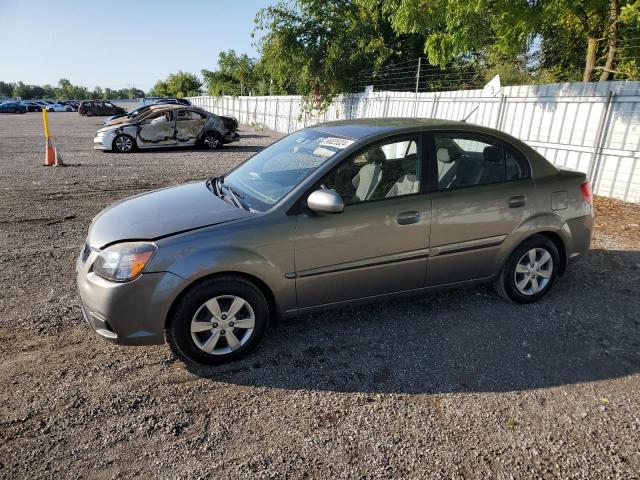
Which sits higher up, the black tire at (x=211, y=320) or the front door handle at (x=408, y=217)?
the front door handle at (x=408, y=217)

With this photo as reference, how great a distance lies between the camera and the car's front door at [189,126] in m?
15.8

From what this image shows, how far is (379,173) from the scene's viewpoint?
372cm

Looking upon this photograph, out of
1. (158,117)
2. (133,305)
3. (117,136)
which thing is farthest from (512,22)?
(117,136)

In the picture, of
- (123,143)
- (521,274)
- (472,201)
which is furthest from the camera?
(123,143)

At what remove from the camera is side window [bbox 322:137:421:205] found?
3537mm

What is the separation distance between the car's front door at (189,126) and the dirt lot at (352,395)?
11.8m

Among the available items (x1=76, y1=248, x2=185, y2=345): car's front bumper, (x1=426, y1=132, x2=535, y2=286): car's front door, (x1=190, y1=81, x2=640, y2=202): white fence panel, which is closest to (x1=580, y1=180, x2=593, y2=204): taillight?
(x1=426, y1=132, x2=535, y2=286): car's front door

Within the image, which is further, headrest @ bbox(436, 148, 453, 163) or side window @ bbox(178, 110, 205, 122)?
side window @ bbox(178, 110, 205, 122)

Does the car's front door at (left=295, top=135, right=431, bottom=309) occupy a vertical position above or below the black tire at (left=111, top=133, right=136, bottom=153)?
above

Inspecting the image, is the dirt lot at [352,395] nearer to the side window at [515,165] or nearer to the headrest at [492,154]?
the side window at [515,165]

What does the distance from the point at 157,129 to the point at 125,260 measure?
1372cm

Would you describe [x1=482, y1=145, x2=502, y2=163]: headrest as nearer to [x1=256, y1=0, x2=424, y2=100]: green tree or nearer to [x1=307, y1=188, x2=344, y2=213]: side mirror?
[x1=307, y1=188, x2=344, y2=213]: side mirror

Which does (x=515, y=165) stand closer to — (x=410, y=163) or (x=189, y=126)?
(x=410, y=163)

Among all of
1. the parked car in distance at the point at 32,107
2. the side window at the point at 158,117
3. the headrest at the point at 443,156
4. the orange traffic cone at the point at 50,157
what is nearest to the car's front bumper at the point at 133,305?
the headrest at the point at 443,156
